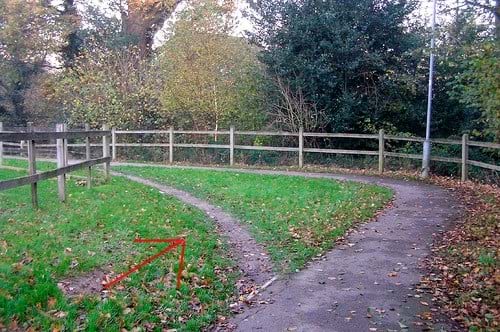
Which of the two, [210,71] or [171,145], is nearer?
[171,145]

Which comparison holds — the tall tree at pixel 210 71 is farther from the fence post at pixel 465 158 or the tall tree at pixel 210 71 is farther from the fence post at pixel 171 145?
the fence post at pixel 465 158

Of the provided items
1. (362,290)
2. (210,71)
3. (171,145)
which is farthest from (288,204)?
(210,71)

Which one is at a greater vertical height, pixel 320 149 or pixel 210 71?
pixel 210 71

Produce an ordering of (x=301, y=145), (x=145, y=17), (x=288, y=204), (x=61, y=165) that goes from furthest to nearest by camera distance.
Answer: (x=145, y=17), (x=301, y=145), (x=288, y=204), (x=61, y=165)

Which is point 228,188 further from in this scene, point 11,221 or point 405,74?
point 405,74

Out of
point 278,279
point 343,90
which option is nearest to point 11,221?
point 278,279

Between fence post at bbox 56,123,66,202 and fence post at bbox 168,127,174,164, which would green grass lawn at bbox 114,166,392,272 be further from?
Answer: fence post at bbox 168,127,174,164

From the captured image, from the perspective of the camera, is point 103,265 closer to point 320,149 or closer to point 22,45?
point 320,149

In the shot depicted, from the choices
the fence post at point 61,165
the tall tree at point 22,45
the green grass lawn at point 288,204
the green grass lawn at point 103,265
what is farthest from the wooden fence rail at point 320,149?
the fence post at point 61,165

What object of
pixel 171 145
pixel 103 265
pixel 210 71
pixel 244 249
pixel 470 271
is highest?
pixel 210 71

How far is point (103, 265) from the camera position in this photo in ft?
21.0

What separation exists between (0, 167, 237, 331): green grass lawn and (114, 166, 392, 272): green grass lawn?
3.28ft

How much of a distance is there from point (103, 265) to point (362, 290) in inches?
126

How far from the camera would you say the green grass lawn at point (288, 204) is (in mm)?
8383
